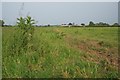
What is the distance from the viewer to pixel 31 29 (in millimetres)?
5668

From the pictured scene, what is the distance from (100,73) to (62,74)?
677 millimetres

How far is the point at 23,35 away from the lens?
5465 mm

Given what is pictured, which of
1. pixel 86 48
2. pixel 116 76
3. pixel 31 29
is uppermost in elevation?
pixel 31 29

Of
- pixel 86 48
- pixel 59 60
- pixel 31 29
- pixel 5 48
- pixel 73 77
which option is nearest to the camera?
pixel 73 77

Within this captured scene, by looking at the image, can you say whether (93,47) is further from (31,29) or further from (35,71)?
(35,71)

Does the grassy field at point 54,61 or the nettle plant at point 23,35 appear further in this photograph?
the nettle plant at point 23,35

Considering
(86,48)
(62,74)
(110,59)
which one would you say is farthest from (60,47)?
(62,74)

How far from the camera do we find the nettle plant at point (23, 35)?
5.23 m

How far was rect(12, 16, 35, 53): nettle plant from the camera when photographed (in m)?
5.23

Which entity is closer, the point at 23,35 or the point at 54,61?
the point at 54,61

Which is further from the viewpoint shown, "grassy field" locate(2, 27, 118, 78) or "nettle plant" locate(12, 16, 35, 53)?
"nettle plant" locate(12, 16, 35, 53)

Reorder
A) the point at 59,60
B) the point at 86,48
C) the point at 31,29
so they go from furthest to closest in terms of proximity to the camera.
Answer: the point at 86,48 → the point at 31,29 → the point at 59,60

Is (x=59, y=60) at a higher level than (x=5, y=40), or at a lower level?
lower

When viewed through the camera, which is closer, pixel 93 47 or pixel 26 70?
pixel 26 70
